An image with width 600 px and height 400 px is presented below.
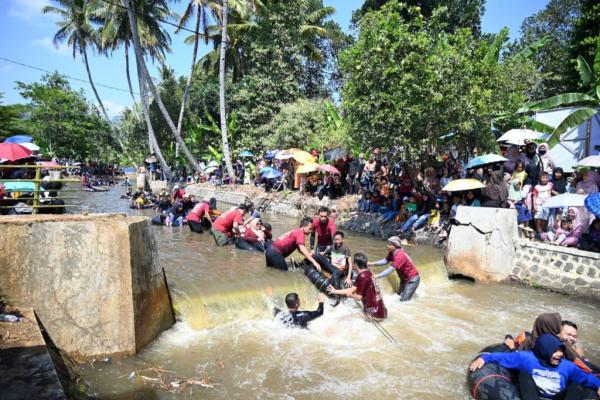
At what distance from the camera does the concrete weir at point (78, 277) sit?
5.81 meters

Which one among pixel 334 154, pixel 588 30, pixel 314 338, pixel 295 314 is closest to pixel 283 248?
pixel 295 314

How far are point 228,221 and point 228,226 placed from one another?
5.9 inches

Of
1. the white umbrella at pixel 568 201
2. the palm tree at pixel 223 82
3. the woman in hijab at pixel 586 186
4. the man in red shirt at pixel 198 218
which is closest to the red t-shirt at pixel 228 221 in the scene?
the man in red shirt at pixel 198 218

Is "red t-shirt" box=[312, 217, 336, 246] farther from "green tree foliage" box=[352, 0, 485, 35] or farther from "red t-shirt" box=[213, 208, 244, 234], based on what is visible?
"green tree foliage" box=[352, 0, 485, 35]

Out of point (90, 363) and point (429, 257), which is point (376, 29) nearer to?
point (429, 257)

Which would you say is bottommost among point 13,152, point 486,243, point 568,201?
point 486,243

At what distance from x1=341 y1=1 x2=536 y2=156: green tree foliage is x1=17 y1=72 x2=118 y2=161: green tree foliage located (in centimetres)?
3291

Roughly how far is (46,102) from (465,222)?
128ft

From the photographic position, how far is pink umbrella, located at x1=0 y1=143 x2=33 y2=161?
8906 millimetres

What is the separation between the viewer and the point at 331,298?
8914mm

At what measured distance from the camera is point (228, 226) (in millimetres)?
12352

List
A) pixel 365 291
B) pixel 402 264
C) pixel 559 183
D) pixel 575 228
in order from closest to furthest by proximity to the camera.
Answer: pixel 365 291 < pixel 402 264 < pixel 575 228 < pixel 559 183

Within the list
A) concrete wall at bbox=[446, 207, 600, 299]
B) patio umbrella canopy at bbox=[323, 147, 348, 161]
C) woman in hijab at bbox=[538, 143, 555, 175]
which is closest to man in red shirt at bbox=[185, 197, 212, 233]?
concrete wall at bbox=[446, 207, 600, 299]

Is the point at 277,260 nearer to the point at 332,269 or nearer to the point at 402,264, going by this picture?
the point at 332,269
